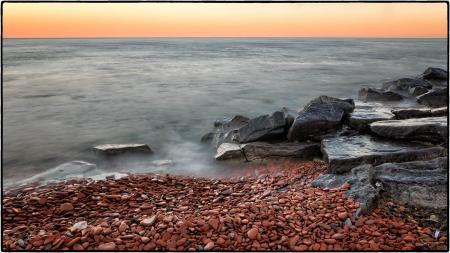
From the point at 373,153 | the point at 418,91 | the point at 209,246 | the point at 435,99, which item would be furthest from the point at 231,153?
the point at 418,91

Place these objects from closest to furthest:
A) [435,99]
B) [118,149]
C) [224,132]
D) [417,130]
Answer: [417,130] → [118,149] → [224,132] → [435,99]

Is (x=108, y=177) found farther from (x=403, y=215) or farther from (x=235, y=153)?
(x=403, y=215)

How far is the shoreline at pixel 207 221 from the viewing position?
3482 millimetres

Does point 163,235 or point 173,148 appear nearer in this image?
point 163,235

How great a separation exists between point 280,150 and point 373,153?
1652 millimetres

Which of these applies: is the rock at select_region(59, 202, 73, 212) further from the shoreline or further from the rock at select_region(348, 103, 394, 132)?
the rock at select_region(348, 103, 394, 132)

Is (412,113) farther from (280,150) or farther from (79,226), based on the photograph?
(79,226)

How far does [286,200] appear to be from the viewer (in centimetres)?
431

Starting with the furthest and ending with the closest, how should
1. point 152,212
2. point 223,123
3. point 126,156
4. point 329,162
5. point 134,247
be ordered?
point 223,123, point 126,156, point 329,162, point 152,212, point 134,247

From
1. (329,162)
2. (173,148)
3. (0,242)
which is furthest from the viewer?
(173,148)

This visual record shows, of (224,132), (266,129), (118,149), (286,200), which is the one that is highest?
(266,129)

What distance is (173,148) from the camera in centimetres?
824

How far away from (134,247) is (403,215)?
264 cm

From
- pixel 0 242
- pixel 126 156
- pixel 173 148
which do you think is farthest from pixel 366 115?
pixel 0 242
